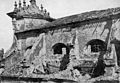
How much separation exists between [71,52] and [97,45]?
2.37 metres

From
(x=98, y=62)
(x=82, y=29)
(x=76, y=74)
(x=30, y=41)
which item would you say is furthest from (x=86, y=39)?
(x=30, y=41)

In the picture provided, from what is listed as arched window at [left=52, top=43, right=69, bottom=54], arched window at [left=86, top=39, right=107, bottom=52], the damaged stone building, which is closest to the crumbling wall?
the damaged stone building

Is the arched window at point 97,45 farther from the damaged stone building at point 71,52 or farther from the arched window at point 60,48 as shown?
the arched window at point 60,48

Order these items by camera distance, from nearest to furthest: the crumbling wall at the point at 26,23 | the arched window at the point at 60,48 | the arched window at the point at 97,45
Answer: the arched window at the point at 97,45 → the arched window at the point at 60,48 → the crumbling wall at the point at 26,23

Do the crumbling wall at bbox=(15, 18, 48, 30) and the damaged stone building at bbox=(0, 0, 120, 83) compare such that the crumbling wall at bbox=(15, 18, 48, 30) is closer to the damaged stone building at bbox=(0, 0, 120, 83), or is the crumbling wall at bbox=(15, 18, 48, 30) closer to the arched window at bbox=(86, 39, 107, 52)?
the damaged stone building at bbox=(0, 0, 120, 83)

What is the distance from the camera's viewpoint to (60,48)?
21.2 m

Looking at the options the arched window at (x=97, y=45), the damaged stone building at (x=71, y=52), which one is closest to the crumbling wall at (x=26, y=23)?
the damaged stone building at (x=71, y=52)

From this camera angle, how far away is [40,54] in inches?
851

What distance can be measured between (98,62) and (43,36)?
6926 mm

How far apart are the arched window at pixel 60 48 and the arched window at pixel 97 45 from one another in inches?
→ 101

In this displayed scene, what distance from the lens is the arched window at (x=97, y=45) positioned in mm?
18094

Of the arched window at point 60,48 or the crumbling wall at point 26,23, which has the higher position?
the crumbling wall at point 26,23

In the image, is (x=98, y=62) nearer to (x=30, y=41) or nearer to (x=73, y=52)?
(x=73, y=52)

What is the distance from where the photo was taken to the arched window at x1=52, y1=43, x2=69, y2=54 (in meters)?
20.6
